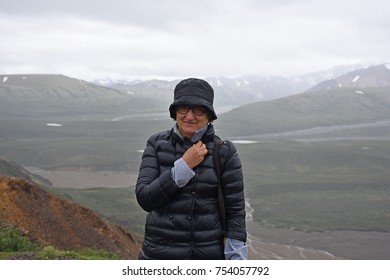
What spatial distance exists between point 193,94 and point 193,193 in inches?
28.6

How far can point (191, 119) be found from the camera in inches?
135

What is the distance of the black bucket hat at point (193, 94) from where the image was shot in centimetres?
340

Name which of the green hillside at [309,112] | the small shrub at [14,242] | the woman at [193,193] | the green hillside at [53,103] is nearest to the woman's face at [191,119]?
the woman at [193,193]

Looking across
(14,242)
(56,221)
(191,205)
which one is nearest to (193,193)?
(191,205)

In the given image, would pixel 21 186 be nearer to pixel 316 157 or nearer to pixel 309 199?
pixel 309 199

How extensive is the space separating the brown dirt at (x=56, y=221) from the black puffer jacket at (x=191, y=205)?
33.4ft

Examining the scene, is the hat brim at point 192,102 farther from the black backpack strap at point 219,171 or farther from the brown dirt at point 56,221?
the brown dirt at point 56,221

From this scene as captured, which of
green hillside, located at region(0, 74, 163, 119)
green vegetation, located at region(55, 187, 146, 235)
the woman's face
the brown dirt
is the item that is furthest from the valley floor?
green hillside, located at region(0, 74, 163, 119)

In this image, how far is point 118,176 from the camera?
2459 inches

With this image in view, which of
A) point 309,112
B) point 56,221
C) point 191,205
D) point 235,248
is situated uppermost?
point 191,205

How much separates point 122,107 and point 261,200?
152841 millimetres

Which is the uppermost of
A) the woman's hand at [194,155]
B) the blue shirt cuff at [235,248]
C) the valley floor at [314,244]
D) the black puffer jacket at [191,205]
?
the woman's hand at [194,155]

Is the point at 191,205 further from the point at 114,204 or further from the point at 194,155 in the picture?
the point at 114,204

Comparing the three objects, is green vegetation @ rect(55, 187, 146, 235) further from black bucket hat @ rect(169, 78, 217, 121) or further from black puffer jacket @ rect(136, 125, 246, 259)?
black bucket hat @ rect(169, 78, 217, 121)
